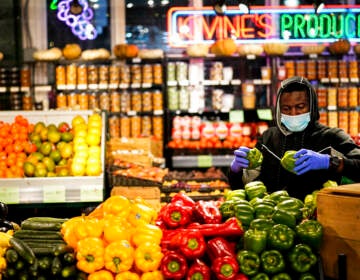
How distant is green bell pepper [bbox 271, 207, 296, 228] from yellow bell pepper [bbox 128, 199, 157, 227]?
69cm

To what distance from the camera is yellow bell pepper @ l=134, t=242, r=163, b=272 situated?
9.04 ft

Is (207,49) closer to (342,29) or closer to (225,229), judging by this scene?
(342,29)

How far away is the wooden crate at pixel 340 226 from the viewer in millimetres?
2587

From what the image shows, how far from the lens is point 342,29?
31.7 ft

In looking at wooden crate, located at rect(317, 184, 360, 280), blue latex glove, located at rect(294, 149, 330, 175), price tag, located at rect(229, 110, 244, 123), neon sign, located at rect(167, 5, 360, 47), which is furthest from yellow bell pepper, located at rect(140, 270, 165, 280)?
neon sign, located at rect(167, 5, 360, 47)

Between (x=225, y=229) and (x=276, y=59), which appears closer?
(x=225, y=229)

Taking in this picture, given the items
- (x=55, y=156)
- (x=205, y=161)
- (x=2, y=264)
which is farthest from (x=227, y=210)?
(x=205, y=161)

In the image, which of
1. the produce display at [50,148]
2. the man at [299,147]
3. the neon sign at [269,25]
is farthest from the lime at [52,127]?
the neon sign at [269,25]

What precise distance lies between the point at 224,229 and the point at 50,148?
11.7ft

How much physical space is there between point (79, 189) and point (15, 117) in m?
1.25

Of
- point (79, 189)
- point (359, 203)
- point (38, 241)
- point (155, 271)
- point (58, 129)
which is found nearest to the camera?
point (359, 203)

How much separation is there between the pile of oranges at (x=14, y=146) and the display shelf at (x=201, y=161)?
3.24 metres

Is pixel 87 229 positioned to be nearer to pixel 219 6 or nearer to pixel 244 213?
pixel 244 213

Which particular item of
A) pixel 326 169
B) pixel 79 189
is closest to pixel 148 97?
pixel 79 189
